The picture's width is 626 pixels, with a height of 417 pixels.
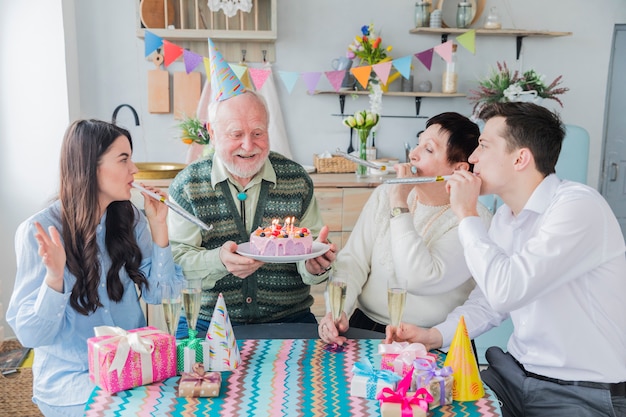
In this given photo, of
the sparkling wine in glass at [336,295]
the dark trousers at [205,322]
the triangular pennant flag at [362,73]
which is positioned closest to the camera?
the sparkling wine in glass at [336,295]

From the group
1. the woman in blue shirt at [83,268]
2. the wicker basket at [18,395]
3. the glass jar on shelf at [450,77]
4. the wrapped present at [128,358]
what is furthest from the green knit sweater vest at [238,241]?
the glass jar on shelf at [450,77]

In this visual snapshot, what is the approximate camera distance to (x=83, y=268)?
5.09 feet

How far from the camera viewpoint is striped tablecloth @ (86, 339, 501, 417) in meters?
1.13

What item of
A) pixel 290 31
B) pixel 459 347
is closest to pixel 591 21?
pixel 290 31

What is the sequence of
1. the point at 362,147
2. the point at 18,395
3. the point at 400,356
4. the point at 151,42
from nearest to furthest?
1. the point at 400,356
2. the point at 18,395
3. the point at 151,42
4. the point at 362,147

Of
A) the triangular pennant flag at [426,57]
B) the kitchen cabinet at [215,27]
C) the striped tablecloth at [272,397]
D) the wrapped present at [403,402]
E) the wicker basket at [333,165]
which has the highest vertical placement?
the kitchen cabinet at [215,27]

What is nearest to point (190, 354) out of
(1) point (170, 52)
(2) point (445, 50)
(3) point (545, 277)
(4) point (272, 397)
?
(4) point (272, 397)

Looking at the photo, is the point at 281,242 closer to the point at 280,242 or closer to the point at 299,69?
the point at 280,242

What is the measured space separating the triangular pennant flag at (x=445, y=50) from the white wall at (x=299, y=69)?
0.25 m

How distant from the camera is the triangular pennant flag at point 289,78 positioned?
12.4 ft

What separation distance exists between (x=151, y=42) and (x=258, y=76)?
680mm

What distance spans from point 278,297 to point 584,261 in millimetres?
987

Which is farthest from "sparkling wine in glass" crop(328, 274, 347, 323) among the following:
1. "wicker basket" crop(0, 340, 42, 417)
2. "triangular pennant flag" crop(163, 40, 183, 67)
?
"triangular pennant flag" crop(163, 40, 183, 67)

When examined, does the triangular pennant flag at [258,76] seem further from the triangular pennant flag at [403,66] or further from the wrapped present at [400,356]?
the wrapped present at [400,356]
